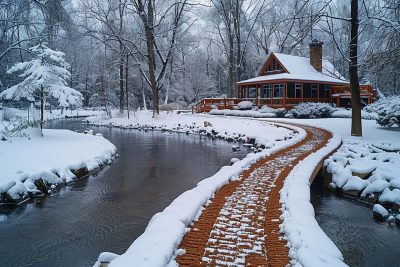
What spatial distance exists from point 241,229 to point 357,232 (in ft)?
10.9

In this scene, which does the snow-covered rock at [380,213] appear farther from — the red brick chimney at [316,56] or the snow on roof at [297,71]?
the red brick chimney at [316,56]

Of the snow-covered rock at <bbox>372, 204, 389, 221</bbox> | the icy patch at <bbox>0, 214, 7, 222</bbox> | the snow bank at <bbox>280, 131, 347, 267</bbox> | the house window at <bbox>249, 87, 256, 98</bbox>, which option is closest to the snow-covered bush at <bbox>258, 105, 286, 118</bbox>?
the house window at <bbox>249, 87, 256, 98</bbox>

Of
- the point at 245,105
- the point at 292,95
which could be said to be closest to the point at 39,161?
the point at 245,105

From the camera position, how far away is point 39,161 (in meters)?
10.8

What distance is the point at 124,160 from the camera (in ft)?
49.6

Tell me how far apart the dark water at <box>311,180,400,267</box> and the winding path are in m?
1.42

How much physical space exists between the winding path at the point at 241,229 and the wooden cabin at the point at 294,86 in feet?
79.6

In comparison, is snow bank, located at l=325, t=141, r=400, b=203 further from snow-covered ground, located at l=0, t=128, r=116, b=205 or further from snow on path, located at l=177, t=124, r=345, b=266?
snow-covered ground, located at l=0, t=128, r=116, b=205

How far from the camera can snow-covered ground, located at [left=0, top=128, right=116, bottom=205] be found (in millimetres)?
9148

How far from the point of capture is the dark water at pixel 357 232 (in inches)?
242

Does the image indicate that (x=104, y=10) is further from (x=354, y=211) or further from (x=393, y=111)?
(x=354, y=211)

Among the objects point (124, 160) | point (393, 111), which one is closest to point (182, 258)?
point (124, 160)

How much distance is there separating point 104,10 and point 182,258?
30810mm

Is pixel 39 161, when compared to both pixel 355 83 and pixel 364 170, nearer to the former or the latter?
pixel 364 170
